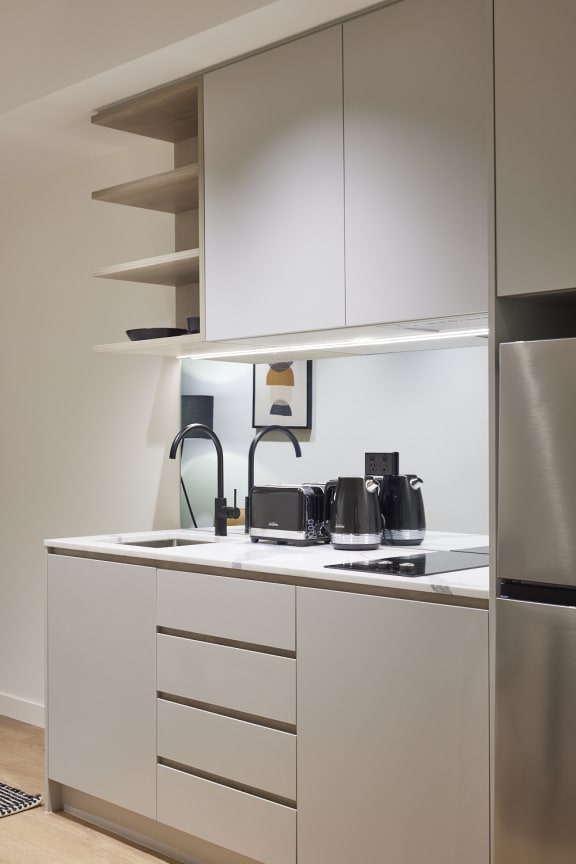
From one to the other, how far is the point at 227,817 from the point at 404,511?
105cm

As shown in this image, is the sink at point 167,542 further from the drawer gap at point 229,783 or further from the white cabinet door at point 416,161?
the white cabinet door at point 416,161

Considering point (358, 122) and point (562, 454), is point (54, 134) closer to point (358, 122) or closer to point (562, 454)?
point (358, 122)

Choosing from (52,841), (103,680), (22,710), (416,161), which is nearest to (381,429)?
(416,161)

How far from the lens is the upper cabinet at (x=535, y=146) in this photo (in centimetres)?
191

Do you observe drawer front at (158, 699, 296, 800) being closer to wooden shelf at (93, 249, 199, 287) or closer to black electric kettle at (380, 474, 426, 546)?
black electric kettle at (380, 474, 426, 546)

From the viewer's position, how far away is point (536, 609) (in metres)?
1.95

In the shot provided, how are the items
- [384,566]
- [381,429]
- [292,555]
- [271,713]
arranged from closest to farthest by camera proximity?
1. [384,566]
2. [271,713]
3. [292,555]
4. [381,429]

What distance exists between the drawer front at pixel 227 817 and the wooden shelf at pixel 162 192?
77.1 inches

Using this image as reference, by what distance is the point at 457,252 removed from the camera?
8.39 ft

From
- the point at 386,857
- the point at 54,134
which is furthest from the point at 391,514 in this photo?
the point at 54,134

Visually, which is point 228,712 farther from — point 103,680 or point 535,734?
point 535,734

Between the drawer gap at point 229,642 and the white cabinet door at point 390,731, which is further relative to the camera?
the drawer gap at point 229,642

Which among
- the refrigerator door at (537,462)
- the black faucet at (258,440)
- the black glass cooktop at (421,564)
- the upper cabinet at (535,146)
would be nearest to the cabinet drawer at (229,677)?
the black glass cooktop at (421,564)

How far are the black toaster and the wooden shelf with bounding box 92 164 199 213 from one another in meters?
1.12
